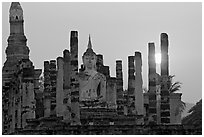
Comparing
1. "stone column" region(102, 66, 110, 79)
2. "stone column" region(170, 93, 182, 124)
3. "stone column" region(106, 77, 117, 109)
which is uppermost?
"stone column" region(102, 66, 110, 79)

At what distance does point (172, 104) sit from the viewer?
901 inches

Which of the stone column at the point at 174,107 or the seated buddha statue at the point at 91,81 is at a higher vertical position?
the seated buddha statue at the point at 91,81

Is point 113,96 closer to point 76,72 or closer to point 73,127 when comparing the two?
point 76,72

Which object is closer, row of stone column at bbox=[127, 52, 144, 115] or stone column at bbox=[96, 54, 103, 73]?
row of stone column at bbox=[127, 52, 144, 115]

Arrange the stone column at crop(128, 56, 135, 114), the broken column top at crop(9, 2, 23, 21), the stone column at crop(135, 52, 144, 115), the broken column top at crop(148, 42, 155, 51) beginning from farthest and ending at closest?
the broken column top at crop(9, 2, 23, 21) → the stone column at crop(128, 56, 135, 114) → the stone column at crop(135, 52, 144, 115) → the broken column top at crop(148, 42, 155, 51)

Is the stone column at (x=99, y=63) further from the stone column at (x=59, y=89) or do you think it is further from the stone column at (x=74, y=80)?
the stone column at (x=74, y=80)

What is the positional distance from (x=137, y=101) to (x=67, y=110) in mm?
3819

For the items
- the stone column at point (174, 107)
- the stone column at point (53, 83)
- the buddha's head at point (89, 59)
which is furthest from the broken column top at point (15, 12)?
the stone column at point (174, 107)

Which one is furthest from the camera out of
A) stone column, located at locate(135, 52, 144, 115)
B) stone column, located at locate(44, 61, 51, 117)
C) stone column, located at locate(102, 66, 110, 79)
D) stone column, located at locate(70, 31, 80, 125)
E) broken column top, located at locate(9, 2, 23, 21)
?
broken column top, located at locate(9, 2, 23, 21)

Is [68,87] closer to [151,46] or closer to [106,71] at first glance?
[151,46]

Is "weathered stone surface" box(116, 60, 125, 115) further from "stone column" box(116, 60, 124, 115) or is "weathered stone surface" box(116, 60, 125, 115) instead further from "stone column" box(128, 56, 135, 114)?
"stone column" box(128, 56, 135, 114)

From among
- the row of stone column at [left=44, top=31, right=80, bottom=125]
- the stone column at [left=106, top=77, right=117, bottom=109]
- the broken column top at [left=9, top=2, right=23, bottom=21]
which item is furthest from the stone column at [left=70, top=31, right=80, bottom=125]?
the broken column top at [left=9, top=2, right=23, bottom=21]

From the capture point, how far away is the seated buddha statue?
25.9 metres

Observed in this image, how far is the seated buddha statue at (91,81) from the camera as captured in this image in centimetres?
2588
